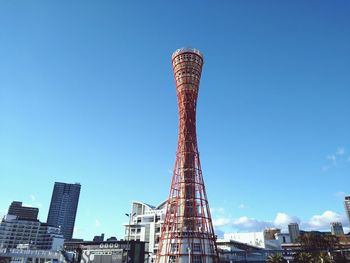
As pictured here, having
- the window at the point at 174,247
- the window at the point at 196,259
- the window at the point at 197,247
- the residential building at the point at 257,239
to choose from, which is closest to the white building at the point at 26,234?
the residential building at the point at 257,239

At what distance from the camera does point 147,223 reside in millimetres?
94500

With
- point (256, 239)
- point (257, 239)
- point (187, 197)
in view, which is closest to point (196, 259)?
point (187, 197)

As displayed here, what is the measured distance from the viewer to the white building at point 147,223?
89.8m

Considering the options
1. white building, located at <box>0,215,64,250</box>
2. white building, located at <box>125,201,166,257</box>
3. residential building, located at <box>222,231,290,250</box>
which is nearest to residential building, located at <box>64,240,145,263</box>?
white building, located at <box>125,201,166,257</box>

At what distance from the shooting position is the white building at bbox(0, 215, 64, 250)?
14162 centimetres

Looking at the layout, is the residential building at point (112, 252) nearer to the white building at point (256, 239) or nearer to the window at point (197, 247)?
the window at point (197, 247)

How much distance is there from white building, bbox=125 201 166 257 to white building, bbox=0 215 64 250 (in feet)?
215

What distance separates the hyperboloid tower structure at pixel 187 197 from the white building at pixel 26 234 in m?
112

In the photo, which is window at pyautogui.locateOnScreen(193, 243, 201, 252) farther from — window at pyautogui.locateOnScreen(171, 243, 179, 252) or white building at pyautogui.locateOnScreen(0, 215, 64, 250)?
white building at pyautogui.locateOnScreen(0, 215, 64, 250)

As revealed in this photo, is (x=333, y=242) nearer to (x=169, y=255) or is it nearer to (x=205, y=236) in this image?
(x=205, y=236)

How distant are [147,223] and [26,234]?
8162cm

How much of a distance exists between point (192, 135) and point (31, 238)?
4886 inches

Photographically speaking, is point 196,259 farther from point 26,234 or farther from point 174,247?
point 26,234

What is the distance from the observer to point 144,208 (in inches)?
4006
